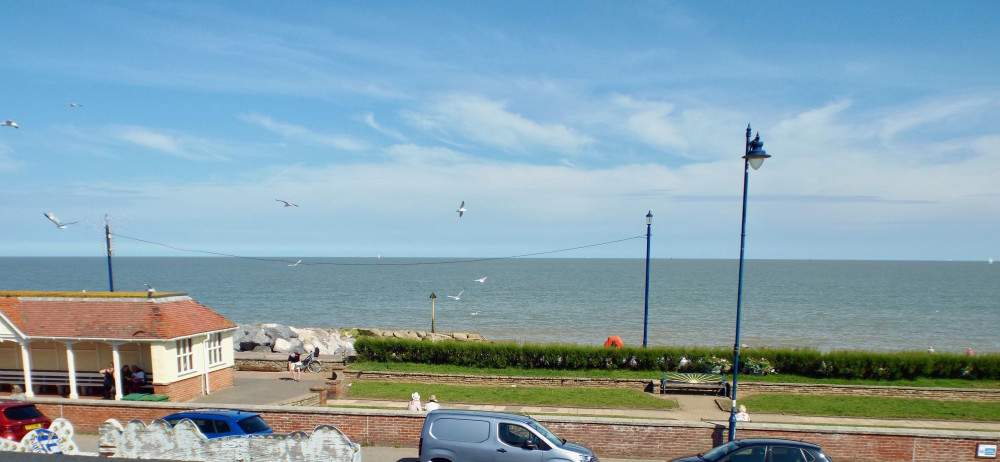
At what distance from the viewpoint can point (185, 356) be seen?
19031 mm

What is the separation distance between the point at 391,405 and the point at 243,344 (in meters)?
15.0

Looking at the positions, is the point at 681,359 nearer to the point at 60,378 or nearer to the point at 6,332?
the point at 60,378

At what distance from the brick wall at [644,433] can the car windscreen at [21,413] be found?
168 cm

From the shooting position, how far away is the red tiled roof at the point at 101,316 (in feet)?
60.1

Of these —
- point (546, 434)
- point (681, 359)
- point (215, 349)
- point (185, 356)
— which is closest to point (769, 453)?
point (546, 434)

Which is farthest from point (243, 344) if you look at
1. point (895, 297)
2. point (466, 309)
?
point (895, 297)

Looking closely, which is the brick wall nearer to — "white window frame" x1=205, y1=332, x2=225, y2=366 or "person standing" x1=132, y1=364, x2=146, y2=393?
"person standing" x1=132, y1=364, x2=146, y2=393

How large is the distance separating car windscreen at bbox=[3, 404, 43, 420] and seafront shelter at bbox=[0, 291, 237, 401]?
15.7 ft

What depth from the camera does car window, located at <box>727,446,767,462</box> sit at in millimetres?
10219

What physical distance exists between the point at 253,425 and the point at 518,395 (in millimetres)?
10038

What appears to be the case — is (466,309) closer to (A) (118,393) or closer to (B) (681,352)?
(B) (681,352)

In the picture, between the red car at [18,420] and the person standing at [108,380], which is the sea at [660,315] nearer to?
the person standing at [108,380]

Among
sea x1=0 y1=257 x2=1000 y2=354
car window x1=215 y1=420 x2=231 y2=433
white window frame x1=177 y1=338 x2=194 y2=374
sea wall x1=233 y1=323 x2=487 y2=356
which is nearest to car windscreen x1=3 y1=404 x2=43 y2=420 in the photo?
car window x1=215 y1=420 x2=231 y2=433

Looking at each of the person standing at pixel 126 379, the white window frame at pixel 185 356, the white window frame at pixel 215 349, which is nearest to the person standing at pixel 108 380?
the person standing at pixel 126 379
